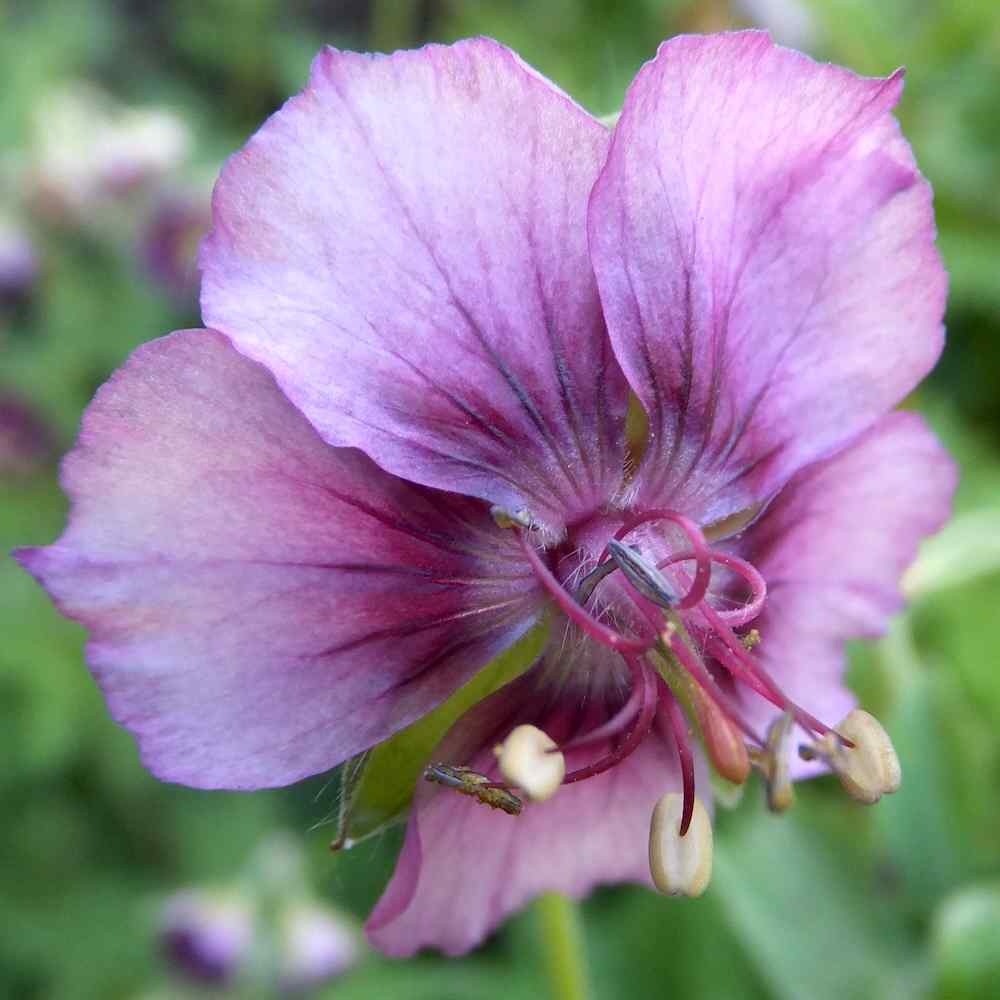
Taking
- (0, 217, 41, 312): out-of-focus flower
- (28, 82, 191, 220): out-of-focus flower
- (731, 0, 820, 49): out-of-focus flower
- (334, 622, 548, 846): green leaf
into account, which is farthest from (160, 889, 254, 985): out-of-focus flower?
(731, 0, 820, 49): out-of-focus flower

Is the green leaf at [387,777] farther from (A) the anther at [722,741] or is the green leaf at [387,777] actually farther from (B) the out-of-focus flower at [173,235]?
(B) the out-of-focus flower at [173,235]

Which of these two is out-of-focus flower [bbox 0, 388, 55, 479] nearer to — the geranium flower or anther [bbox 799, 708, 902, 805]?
the geranium flower

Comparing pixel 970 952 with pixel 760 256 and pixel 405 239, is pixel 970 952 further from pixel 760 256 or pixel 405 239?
pixel 405 239

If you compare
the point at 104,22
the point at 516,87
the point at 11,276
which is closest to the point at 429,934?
the point at 516,87

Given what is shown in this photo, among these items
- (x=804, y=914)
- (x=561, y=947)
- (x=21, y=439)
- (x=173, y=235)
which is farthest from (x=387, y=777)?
(x=173, y=235)

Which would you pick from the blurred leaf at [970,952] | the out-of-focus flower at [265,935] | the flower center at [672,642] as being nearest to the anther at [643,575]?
the flower center at [672,642]
